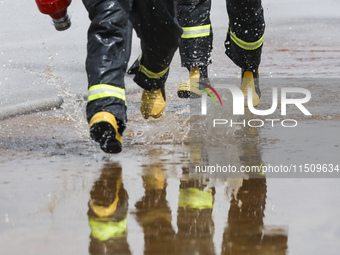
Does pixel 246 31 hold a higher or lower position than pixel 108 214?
lower

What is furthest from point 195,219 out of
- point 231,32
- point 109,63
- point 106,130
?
point 231,32

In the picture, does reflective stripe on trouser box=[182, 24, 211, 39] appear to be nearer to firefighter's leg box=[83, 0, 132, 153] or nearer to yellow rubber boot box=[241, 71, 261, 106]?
yellow rubber boot box=[241, 71, 261, 106]

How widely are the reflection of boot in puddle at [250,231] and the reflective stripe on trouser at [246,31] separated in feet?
6.59

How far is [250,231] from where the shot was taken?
92.4 inches

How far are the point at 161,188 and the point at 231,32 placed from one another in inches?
87.6

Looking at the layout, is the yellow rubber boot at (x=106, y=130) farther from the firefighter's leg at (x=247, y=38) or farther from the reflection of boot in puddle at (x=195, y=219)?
the firefighter's leg at (x=247, y=38)

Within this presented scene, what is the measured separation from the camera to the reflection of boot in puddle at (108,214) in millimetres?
2217

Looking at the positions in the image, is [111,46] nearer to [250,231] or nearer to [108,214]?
[108,214]

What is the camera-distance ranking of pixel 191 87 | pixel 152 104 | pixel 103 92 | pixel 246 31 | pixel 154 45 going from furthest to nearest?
pixel 191 87 → pixel 246 31 → pixel 152 104 → pixel 154 45 → pixel 103 92

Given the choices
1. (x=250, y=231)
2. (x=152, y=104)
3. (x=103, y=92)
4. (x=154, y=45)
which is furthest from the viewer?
(x=152, y=104)

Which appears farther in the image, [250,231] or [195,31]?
[195,31]

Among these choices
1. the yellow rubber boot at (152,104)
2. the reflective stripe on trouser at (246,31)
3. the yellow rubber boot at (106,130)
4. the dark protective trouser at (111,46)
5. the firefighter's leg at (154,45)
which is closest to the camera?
the yellow rubber boot at (106,130)

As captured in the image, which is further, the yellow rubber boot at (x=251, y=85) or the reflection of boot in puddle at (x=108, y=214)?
the yellow rubber boot at (x=251, y=85)

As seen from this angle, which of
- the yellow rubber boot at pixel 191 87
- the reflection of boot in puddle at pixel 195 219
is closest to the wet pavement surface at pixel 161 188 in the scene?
the reflection of boot in puddle at pixel 195 219
